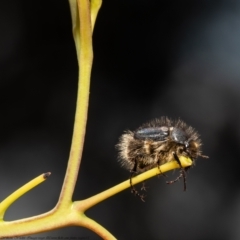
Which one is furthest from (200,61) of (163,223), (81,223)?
(81,223)

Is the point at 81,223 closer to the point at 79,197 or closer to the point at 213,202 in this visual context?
the point at 79,197

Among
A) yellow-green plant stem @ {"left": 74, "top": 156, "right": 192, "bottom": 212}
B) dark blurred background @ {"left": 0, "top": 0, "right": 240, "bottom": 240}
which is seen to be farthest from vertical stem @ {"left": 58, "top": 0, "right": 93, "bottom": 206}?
dark blurred background @ {"left": 0, "top": 0, "right": 240, "bottom": 240}

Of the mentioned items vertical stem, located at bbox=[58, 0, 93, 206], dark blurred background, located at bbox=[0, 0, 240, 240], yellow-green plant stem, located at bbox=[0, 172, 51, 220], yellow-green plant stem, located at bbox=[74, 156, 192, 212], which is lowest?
yellow-green plant stem, located at bbox=[74, 156, 192, 212]

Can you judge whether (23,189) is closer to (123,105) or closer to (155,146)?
(155,146)

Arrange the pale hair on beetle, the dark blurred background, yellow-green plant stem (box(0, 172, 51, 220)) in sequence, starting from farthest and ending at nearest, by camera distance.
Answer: the dark blurred background < the pale hair on beetle < yellow-green plant stem (box(0, 172, 51, 220))

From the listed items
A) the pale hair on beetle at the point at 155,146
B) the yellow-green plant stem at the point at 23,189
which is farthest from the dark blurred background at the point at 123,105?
the yellow-green plant stem at the point at 23,189

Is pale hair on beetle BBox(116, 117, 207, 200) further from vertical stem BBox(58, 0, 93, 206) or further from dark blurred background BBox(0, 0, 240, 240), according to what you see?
dark blurred background BBox(0, 0, 240, 240)

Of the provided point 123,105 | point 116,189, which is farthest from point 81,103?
point 123,105
